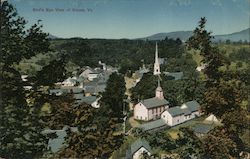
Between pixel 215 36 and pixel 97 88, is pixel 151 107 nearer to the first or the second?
pixel 97 88

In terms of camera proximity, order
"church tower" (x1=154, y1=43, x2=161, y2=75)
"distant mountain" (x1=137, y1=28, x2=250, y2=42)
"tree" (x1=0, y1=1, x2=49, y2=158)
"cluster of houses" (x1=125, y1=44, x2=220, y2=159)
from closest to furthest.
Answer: "tree" (x1=0, y1=1, x2=49, y2=158), "cluster of houses" (x1=125, y1=44, x2=220, y2=159), "distant mountain" (x1=137, y1=28, x2=250, y2=42), "church tower" (x1=154, y1=43, x2=161, y2=75)

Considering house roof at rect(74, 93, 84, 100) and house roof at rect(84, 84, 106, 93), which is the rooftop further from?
house roof at rect(74, 93, 84, 100)

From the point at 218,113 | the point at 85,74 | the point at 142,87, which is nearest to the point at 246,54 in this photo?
the point at 218,113

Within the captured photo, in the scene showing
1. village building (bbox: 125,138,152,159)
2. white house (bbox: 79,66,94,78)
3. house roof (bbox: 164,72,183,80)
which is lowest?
village building (bbox: 125,138,152,159)

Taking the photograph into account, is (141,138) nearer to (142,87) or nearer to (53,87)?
(142,87)

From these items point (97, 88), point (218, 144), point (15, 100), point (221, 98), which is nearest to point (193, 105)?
point (221, 98)

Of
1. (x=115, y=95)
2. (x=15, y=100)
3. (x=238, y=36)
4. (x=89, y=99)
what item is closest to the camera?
(x=15, y=100)

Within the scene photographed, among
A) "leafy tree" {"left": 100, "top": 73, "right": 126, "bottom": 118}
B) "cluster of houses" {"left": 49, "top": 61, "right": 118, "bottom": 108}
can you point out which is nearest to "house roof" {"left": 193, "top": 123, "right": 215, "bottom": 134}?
"leafy tree" {"left": 100, "top": 73, "right": 126, "bottom": 118}
